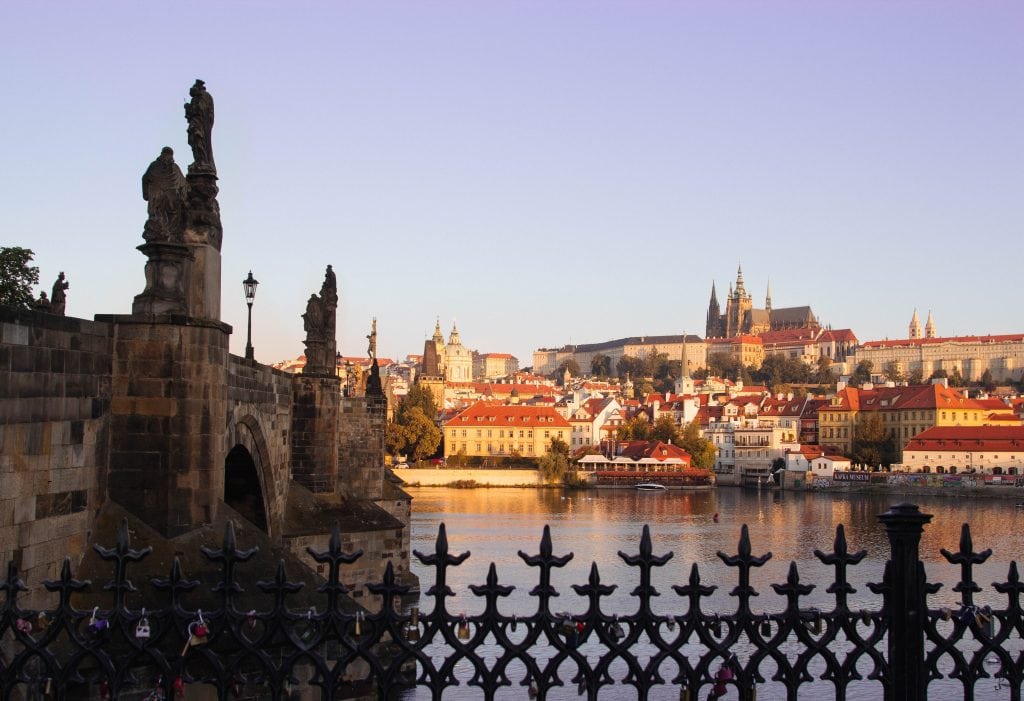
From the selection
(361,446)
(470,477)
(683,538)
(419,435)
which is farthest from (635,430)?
(361,446)

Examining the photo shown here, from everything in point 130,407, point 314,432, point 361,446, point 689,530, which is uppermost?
point 130,407

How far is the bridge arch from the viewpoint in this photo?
16781 mm

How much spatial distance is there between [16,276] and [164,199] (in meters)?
17.9

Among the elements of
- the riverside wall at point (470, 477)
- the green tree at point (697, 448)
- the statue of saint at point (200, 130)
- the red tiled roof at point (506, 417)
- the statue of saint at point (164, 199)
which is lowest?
the riverside wall at point (470, 477)

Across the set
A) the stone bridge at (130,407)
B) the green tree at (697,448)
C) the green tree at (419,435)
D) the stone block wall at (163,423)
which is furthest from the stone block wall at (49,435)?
the green tree at (697,448)

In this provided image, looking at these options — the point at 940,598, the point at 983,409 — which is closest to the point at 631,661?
the point at 940,598

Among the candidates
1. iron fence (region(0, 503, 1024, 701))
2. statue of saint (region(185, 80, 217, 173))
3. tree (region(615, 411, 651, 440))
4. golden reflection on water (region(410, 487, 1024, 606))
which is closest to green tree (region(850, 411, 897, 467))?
golden reflection on water (region(410, 487, 1024, 606))

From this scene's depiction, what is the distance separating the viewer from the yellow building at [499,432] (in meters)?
117

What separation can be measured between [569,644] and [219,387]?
7.01 metres

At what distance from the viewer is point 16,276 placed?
27.2 metres

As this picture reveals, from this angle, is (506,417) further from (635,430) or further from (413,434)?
(413,434)

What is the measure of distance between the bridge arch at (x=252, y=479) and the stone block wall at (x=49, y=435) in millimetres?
5580

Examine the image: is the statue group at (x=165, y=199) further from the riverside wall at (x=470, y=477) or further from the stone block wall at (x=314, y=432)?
the riverside wall at (x=470, y=477)

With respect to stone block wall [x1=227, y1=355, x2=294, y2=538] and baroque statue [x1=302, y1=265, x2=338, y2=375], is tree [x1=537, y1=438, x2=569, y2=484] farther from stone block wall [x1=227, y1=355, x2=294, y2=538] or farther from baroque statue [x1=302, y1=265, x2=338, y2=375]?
stone block wall [x1=227, y1=355, x2=294, y2=538]
